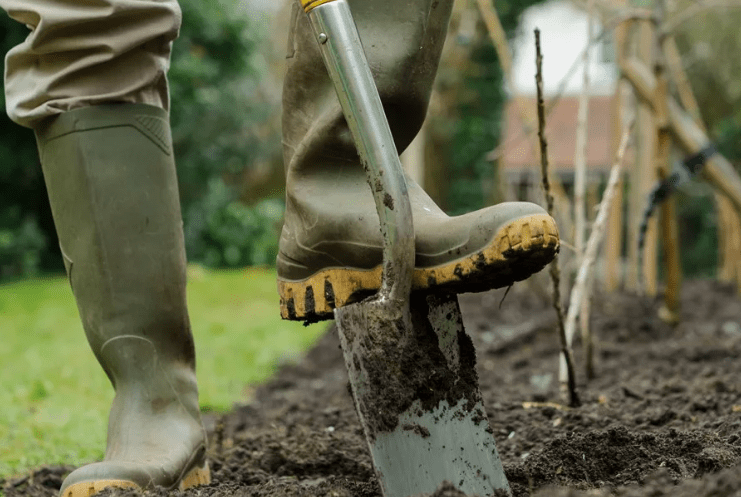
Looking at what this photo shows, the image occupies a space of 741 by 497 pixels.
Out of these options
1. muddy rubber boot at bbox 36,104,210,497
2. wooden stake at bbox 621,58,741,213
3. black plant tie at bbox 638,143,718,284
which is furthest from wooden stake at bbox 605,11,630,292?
muddy rubber boot at bbox 36,104,210,497

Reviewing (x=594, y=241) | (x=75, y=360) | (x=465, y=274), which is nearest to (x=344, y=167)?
(x=465, y=274)

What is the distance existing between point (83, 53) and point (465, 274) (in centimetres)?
77

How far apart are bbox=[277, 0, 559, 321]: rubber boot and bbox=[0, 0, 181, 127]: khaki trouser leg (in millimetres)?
265

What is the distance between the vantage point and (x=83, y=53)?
1.37 meters

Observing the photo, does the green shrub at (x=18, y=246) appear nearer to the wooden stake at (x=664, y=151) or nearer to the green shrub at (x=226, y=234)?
the green shrub at (x=226, y=234)

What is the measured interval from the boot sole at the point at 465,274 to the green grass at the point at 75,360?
2.91 feet

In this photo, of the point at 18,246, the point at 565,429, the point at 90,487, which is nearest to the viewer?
the point at 90,487

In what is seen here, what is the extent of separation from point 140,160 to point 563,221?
7.20 ft

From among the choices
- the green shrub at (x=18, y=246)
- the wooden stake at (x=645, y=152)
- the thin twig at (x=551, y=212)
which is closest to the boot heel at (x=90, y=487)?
the thin twig at (x=551, y=212)

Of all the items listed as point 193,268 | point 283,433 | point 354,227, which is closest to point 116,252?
point 354,227

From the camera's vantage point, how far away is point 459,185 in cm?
1021

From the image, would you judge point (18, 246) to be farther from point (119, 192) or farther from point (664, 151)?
point (119, 192)

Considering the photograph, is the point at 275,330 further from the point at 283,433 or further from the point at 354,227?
the point at 354,227

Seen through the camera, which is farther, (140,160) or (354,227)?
(140,160)
